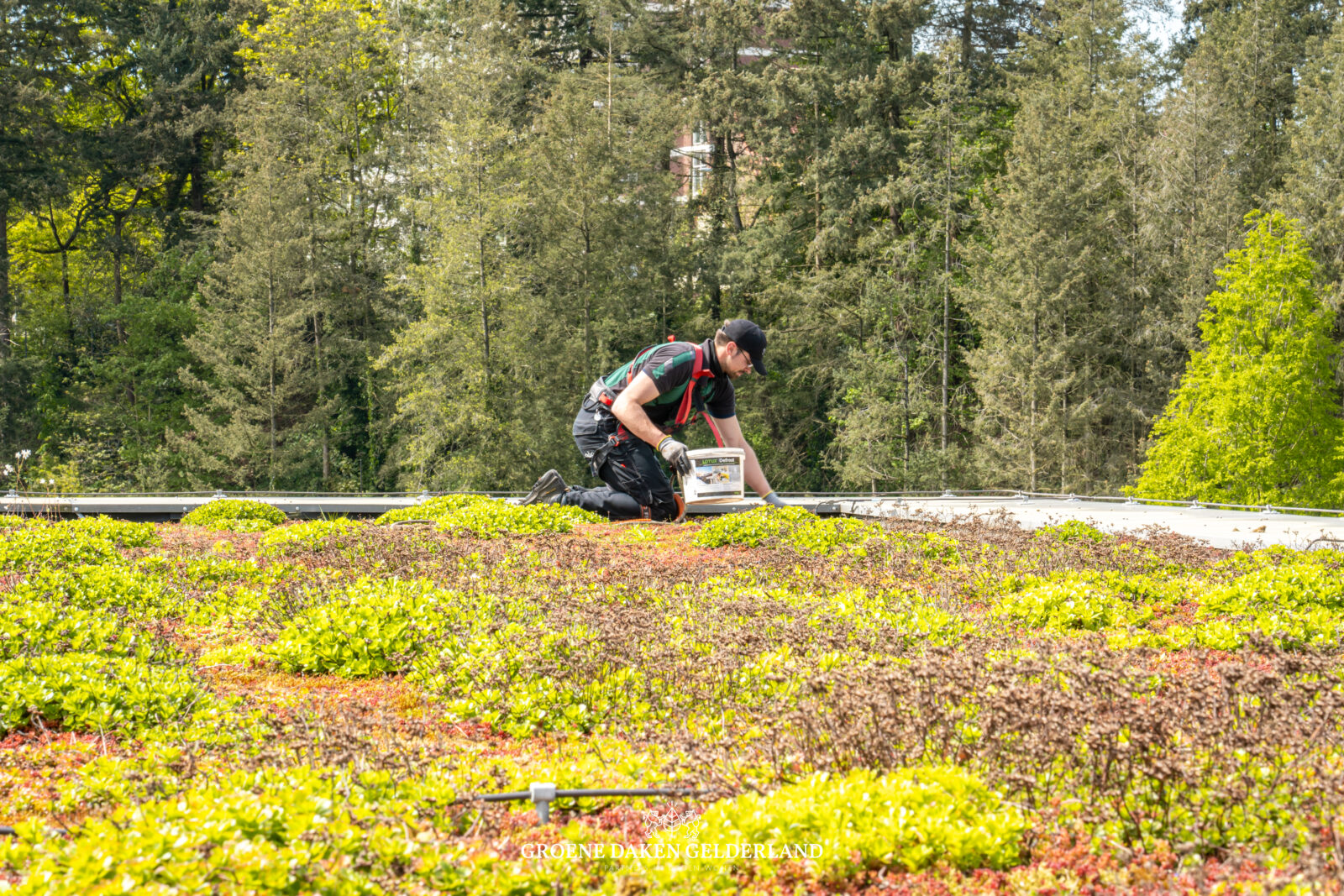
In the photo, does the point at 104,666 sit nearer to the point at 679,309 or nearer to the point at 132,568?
the point at 132,568

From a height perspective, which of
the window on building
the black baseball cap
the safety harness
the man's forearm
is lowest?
the man's forearm

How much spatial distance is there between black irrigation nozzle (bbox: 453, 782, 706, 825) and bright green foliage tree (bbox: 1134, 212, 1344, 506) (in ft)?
102

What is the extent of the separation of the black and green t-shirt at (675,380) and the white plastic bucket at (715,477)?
61 cm

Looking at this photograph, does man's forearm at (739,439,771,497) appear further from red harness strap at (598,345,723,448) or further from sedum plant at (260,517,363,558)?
sedum plant at (260,517,363,558)

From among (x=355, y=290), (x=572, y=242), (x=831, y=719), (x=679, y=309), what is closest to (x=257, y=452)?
(x=355, y=290)

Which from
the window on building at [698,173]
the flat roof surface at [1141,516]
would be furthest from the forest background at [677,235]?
the flat roof surface at [1141,516]

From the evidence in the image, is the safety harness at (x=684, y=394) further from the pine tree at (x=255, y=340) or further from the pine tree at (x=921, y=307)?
the pine tree at (x=255, y=340)

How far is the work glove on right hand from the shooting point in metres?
8.52

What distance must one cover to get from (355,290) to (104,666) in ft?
117

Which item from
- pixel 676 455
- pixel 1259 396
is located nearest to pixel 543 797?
pixel 676 455

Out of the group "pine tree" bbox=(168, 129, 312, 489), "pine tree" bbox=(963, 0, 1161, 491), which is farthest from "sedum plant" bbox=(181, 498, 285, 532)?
"pine tree" bbox=(963, 0, 1161, 491)

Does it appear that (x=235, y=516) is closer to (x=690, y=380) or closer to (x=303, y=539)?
(x=303, y=539)

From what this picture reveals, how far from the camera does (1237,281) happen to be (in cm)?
3097

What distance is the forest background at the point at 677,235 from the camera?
108ft
